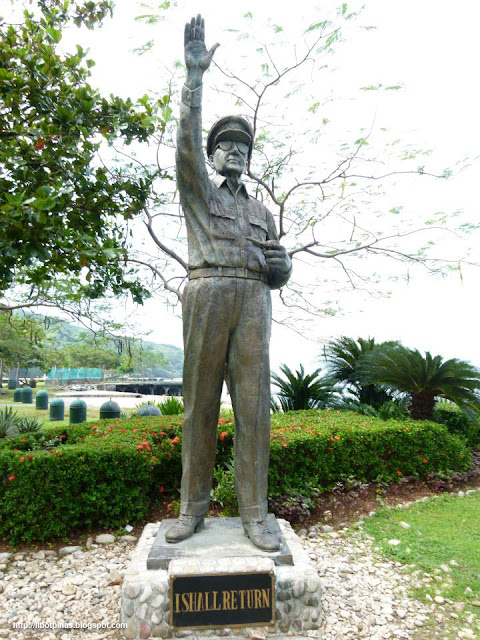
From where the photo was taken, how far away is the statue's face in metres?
3.27

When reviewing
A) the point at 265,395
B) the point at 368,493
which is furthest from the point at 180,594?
the point at 368,493

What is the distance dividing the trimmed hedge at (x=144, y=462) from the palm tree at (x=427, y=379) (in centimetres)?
111

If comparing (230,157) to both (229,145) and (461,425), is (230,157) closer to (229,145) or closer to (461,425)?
(229,145)

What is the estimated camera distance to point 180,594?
2.64 m

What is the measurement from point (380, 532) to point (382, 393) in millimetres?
5160

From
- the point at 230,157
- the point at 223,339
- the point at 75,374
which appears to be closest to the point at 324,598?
the point at 223,339

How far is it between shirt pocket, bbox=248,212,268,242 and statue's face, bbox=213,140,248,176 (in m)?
0.36

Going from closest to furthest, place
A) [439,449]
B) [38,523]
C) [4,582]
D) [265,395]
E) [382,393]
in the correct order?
1. [265,395]
2. [4,582]
3. [38,523]
4. [439,449]
5. [382,393]

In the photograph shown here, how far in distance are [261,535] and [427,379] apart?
5.98 m

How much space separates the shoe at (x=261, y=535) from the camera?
290cm

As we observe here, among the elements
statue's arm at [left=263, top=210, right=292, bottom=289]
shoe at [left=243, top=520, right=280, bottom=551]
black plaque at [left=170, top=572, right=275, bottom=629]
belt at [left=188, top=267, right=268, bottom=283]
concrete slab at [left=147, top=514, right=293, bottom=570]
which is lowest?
black plaque at [left=170, top=572, right=275, bottom=629]

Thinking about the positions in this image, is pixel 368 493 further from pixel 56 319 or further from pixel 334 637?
pixel 56 319

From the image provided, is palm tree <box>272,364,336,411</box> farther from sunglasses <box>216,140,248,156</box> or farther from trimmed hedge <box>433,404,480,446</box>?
sunglasses <box>216,140,248,156</box>

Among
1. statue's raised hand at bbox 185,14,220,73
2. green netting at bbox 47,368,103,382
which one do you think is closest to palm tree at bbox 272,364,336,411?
statue's raised hand at bbox 185,14,220,73
